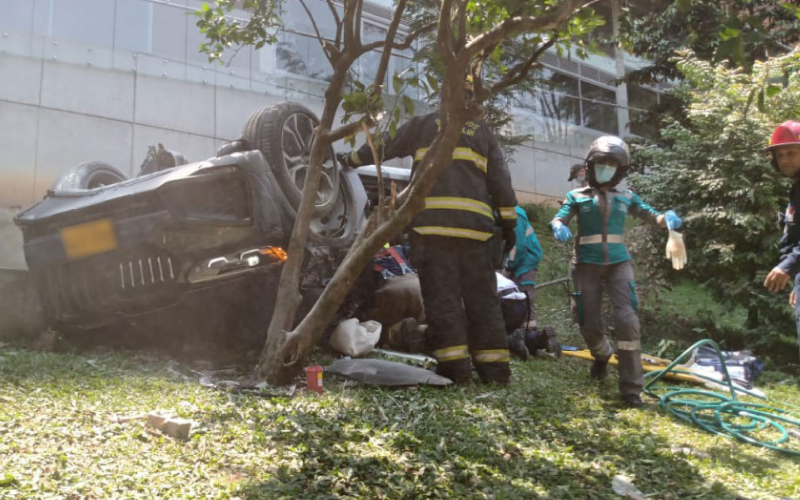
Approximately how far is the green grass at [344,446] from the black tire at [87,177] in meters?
1.69

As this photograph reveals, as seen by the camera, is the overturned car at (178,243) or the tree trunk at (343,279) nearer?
the tree trunk at (343,279)

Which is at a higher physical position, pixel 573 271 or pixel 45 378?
pixel 573 271

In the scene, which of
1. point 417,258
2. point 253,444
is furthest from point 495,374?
point 253,444

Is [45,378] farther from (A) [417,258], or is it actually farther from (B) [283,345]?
(A) [417,258]

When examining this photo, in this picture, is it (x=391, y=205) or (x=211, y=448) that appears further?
(x=391, y=205)

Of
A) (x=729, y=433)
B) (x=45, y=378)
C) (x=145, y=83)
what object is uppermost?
(x=145, y=83)

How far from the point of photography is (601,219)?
5035 mm

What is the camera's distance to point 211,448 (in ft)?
9.70

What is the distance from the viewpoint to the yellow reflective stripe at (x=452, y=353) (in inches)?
180

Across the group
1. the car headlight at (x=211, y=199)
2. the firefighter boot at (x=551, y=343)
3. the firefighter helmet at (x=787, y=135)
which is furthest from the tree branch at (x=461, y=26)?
the firefighter boot at (x=551, y=343)

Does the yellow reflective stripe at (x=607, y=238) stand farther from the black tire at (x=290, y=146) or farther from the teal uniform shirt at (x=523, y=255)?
the teal uniform shirt at (x=523, y=255)

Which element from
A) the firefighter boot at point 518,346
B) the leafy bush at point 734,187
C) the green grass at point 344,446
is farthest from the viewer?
the leafy bush at point 734,187

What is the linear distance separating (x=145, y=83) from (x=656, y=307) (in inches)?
313

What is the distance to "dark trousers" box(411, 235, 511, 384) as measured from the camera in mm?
4602
